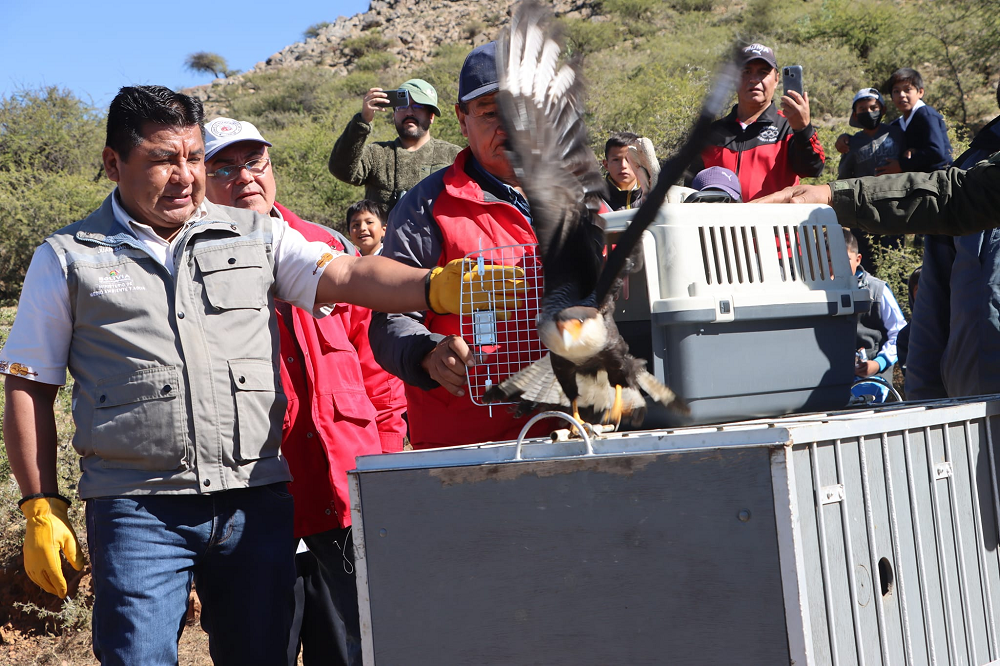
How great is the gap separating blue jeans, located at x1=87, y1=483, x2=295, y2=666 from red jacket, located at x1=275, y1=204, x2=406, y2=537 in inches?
15.1

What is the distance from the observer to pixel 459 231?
2533 millimetres

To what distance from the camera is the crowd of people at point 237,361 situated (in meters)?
2.22

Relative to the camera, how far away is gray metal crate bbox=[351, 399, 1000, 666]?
1530 mm

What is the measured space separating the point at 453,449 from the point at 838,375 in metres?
1.22

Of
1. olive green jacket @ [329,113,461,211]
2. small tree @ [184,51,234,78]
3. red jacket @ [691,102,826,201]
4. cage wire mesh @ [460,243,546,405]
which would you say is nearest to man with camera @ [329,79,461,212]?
olive green jacket @ [329,113,461,211]

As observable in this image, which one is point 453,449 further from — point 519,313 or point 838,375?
point 838,375

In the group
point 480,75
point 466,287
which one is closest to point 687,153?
point 466,287

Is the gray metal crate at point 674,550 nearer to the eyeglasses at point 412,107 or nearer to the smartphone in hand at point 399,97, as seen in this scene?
the smartphone in hand at point 399,97

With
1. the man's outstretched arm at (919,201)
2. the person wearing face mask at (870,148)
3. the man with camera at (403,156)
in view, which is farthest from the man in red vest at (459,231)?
the person wearing face mask at (870,148)

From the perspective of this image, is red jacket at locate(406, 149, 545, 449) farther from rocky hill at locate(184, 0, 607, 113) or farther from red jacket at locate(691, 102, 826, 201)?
rocky hill at locate(184, 0, 607, 113)

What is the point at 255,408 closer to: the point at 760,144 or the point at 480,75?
the point at 480,75

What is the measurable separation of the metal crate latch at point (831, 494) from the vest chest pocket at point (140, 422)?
160cm

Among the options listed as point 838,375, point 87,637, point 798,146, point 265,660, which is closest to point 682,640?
point 838,375

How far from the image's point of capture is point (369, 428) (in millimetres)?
3012
